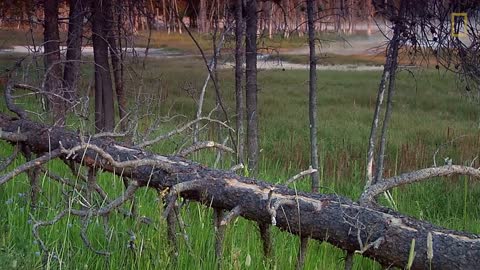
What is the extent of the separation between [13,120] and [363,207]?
9.49ft

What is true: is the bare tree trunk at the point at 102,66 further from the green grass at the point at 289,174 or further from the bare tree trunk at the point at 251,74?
the bare tree trunk at the point at 251,74

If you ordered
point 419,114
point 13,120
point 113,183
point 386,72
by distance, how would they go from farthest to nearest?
point 419,114 → point 386,72 → point 113,183 → point 13,120

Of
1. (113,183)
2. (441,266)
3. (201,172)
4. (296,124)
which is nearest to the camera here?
(441,266)

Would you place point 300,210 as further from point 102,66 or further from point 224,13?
point 102,66

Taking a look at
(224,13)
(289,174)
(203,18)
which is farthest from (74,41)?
(203,18)

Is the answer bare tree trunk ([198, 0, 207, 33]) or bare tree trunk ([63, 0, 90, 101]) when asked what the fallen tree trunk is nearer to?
bare tree trunk ([63, 0, 90, 101])

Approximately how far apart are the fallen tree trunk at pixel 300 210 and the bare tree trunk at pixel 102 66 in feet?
22.6

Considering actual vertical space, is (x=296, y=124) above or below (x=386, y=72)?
below

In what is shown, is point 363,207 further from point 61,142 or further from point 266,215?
point 61,142

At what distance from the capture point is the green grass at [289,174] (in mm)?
4324

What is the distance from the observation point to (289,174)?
A: 9.39 meters

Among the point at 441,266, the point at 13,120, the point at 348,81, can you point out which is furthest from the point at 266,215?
the point at 348,81

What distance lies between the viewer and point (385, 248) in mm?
3670

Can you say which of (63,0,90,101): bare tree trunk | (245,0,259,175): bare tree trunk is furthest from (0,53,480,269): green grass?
(63,0,90,101): bare tree trunk
